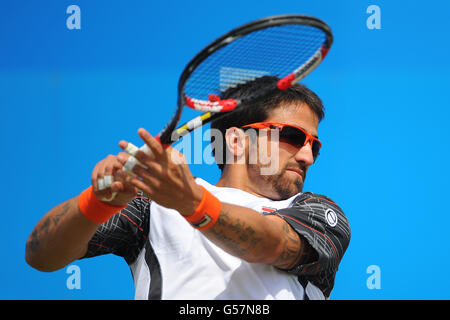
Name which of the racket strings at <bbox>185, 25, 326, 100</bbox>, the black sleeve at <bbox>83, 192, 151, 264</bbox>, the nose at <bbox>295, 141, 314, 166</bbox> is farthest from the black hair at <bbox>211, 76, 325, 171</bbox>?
the black sleeve at <bbox>83, 192, 151, 264</bbox>

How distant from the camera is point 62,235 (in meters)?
2.25

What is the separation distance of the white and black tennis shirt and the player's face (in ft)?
0.82

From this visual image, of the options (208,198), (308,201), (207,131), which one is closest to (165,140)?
(208,198)

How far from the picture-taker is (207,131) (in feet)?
12.0

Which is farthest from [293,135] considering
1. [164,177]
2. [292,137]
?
[164,177]

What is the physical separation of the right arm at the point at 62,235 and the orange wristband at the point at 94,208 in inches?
1.1

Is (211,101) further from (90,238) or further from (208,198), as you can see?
(90,238)

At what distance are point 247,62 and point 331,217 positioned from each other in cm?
91

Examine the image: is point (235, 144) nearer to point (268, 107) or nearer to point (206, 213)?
point (268, 107)

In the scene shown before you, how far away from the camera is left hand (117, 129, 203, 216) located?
5.74ft

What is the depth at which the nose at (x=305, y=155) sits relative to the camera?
3.00 meters

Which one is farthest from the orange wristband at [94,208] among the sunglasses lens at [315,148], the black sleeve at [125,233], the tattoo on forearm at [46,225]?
the sunglasses lens at [315,148]
